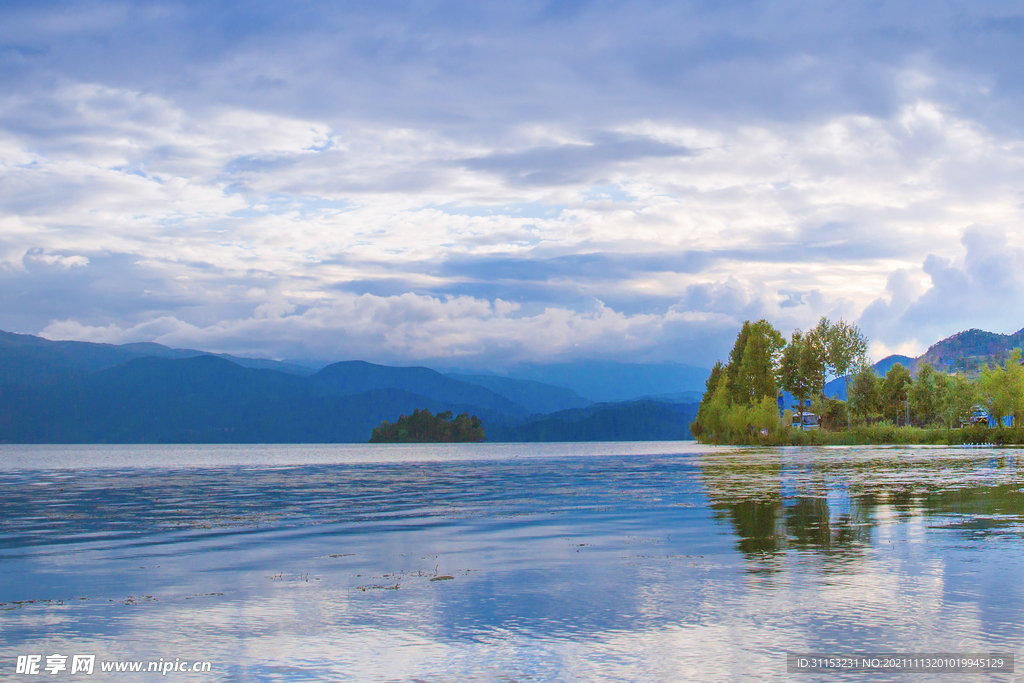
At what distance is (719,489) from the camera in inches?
1908

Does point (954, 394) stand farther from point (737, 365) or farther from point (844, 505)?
point (844, 505)

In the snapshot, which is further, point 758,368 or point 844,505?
point 758,368

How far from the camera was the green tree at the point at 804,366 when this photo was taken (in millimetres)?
174375

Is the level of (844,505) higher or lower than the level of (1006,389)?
lower

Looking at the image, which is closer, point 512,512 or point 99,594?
point 99,594

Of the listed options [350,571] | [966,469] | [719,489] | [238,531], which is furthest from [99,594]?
[966,469]

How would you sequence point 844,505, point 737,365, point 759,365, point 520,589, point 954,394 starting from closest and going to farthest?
point 520,589, point 844,505, point 954,394, point 759,365, point 737,365

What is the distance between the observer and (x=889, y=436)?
5733 inches

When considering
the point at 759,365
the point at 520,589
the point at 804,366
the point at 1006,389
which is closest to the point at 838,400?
the point at 804,366

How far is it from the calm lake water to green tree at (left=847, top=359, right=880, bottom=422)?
15670 cm

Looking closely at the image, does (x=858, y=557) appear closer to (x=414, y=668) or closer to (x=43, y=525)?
(x=414, y=668)

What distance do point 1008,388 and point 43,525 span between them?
438 feet

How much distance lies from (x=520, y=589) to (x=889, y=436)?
14316 cm

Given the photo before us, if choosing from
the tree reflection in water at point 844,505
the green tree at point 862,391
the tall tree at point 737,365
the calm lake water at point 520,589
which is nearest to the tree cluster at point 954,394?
the green tree at point 862,391
